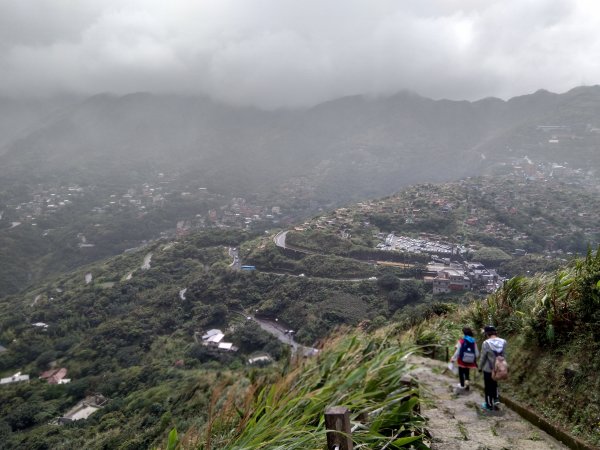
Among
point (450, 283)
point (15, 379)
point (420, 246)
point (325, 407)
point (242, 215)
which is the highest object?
point (325, 407)

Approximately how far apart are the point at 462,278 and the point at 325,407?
1139 inches

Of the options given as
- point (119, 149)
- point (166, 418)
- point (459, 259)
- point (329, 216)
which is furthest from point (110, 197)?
point (166, 418)

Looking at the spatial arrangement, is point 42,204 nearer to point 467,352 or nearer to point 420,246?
point 420,246

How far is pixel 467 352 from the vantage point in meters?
4.38

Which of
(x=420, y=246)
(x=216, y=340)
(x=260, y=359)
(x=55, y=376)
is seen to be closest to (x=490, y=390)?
(x=260, y=359)

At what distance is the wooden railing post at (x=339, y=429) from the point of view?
6.37ft

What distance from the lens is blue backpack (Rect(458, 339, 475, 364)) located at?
4.37 metres

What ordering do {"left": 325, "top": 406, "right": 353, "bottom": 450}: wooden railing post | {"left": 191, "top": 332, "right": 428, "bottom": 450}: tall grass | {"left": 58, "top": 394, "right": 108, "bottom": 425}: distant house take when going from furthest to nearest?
{"left": 58, "top": 394, "right": 108, "bottom": 425}: distant house
{"left": 191, "top": 332, "right": 428, "bottom": 450}: tall grass
{"left": 325, "top": 406, "right": 353, "bottom": 450}: wooden railing post

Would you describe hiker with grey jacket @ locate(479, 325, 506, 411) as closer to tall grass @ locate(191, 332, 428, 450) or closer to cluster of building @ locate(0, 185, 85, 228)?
tall grass @ locate(191, 332, 428, 450)

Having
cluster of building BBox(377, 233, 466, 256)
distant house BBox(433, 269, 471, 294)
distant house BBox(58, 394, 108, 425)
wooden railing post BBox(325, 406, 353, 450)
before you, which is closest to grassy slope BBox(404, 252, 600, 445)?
wooden railing post BBox(325, 406, 353, 450)

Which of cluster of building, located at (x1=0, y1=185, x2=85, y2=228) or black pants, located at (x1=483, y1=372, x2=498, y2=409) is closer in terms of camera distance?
black pants, located at (x1=483, y1=372, x2=498, y2=409)

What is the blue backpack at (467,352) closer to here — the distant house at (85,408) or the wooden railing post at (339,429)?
the wooden railing post at (339,429)

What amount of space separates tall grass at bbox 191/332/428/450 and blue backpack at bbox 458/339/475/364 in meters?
1.60

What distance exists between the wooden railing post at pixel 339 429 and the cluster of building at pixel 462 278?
86.5 feet
